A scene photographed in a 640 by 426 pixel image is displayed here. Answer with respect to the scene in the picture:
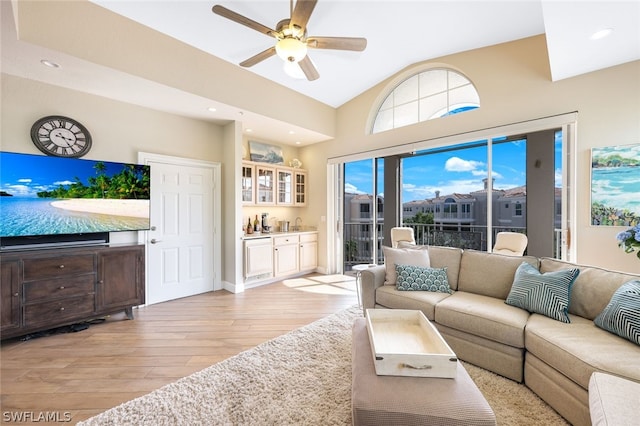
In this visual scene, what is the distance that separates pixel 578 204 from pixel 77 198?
18.3 ft

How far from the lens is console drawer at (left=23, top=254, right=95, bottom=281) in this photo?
101 inches

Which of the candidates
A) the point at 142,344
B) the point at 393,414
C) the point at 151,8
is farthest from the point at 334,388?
the point at 151,8

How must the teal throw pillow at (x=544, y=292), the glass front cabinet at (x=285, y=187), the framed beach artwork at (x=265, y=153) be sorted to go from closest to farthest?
the teal throw pillow at (x=544, y=292) < the framed beach artwork at (x=265, y=153) < the glass front cabinet at (x=285, y=187)

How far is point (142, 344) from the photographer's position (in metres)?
2.56

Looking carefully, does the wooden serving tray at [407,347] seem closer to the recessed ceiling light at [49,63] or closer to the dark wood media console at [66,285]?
the dark wood media console at [66,285]

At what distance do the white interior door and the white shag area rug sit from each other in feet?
7.10

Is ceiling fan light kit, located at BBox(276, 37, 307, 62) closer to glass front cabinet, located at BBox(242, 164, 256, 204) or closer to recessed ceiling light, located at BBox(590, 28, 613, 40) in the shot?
recessed ceiling light, located at BBox(590, 28, 613, 40)

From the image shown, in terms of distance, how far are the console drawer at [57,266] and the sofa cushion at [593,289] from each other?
4.57 meters

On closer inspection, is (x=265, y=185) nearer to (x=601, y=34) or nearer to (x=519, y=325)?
(x=519, y=325)

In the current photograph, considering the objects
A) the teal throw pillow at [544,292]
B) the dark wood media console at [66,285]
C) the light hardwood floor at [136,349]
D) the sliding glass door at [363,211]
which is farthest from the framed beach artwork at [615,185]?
the dark wood media console at [66,285]

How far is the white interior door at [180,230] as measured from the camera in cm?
372

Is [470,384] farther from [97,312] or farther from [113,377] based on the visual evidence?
[97,312]

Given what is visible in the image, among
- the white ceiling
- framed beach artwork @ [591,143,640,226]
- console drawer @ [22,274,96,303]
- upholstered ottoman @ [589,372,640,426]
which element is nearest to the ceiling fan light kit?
the white ceiling

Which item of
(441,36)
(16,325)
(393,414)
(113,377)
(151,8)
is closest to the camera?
(393,414)
